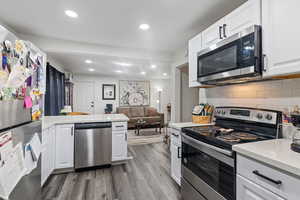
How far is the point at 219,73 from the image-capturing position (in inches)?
61.3

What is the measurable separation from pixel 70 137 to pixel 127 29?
2055mm

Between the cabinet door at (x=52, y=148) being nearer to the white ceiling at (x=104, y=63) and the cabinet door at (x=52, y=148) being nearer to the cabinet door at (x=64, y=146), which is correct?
the cabinet door at (x=64, y=146)

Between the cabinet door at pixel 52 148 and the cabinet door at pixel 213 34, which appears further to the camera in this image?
the cabinet door at pixel 52 148

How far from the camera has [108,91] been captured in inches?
268

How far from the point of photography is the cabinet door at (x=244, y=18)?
124 cm

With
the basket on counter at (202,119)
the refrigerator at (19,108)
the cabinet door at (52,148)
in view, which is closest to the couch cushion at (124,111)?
the cabinet door at (52,148)

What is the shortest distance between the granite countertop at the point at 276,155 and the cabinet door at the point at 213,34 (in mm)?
1179

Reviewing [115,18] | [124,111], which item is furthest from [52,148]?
[124,111]

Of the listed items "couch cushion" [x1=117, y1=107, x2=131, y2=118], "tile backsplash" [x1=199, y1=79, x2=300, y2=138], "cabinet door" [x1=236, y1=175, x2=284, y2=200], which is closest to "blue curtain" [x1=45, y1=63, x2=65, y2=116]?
"couch cushion" [x1=117, y1=107, x2=131, y2=118]

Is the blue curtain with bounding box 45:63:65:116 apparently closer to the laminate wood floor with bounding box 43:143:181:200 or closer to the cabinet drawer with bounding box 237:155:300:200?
the laminate wood floor with bounding box 43:143:181:200

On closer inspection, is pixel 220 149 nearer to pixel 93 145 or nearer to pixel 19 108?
pixel 19 108

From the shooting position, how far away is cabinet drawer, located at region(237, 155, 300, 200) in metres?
0.75

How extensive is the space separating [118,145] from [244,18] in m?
2.57

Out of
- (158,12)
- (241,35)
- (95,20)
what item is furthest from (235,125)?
(95,20)
